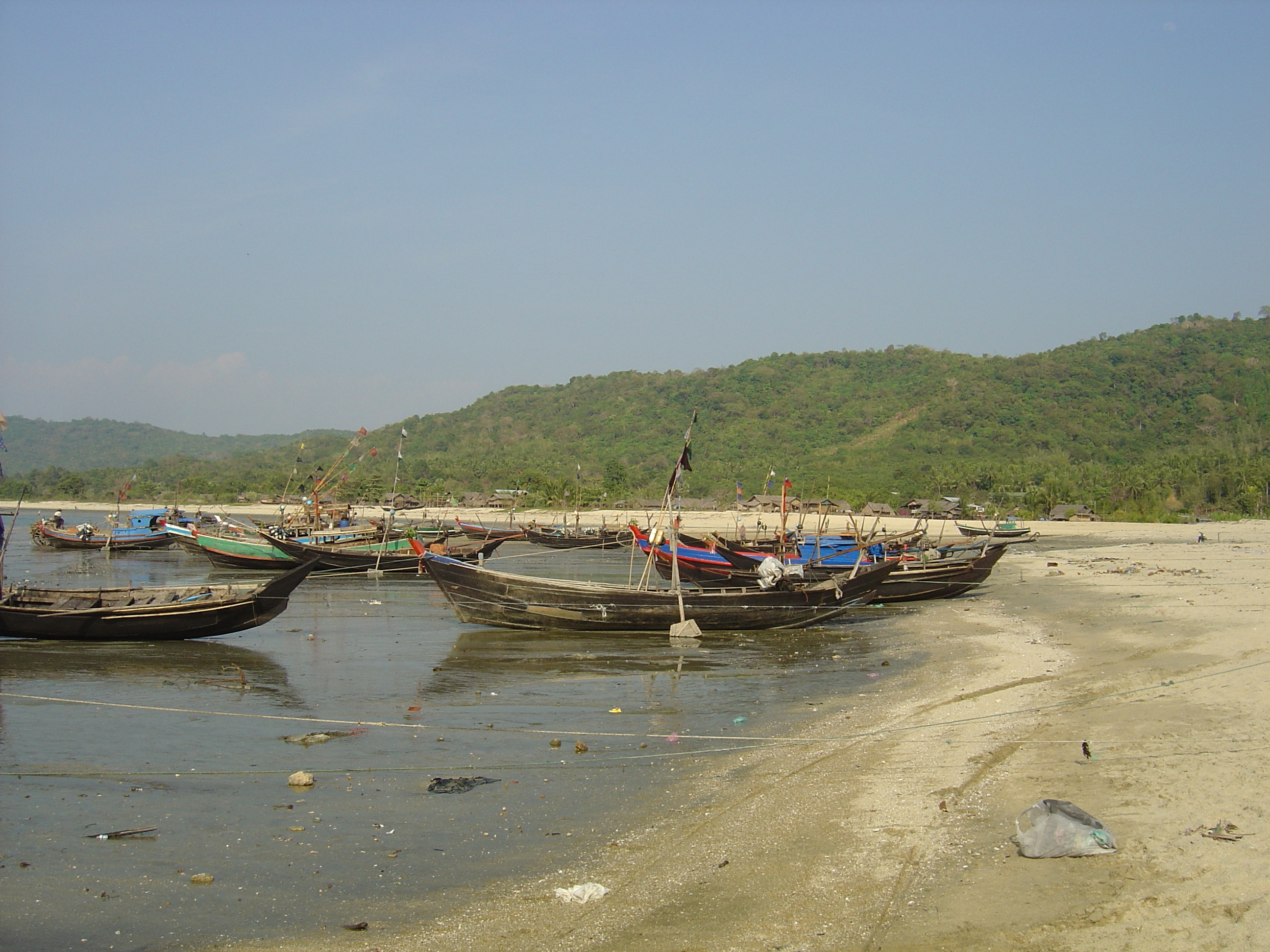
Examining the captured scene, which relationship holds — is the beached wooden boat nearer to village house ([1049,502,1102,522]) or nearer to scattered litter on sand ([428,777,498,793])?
scattered litter on sand ([428,777,498,793])

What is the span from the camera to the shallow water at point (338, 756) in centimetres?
622

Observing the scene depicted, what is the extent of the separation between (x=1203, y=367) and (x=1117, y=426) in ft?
43.4

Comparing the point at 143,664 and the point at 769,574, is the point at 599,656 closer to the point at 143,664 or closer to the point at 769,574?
the point at 769,574

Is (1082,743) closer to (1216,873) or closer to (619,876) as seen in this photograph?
(1216,873)

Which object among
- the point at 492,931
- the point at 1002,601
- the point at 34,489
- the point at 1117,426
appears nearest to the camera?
the point at 492,931

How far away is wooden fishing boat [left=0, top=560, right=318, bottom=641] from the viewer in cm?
1581

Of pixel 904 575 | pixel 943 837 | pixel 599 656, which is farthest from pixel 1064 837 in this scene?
pixel 904 575

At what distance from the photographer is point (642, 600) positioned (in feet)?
56.5

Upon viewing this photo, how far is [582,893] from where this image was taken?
5910mm

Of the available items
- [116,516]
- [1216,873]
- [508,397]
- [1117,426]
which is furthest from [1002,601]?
[508,397]

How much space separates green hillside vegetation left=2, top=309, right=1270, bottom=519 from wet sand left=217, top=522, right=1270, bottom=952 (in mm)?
46081

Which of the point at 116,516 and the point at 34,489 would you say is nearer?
the point at 116,516

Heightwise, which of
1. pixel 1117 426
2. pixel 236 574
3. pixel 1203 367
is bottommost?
pixel 236 574

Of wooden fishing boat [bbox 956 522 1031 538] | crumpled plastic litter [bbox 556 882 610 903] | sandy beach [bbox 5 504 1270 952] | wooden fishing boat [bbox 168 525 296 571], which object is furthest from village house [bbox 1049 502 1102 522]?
crumpled plastic litter [bbox 556 882 610 903]
